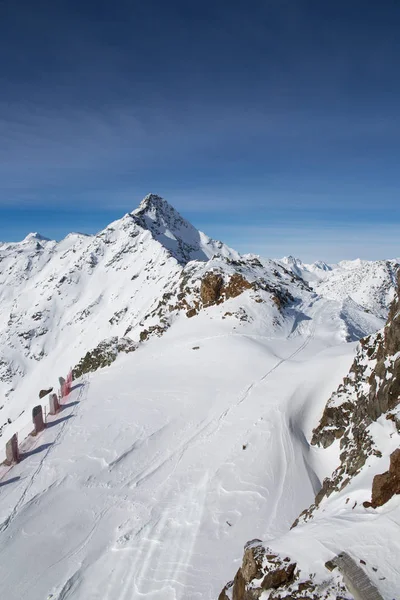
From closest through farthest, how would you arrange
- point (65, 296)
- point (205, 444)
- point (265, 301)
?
point (205, 444), point (265, 301), point (65, 296)

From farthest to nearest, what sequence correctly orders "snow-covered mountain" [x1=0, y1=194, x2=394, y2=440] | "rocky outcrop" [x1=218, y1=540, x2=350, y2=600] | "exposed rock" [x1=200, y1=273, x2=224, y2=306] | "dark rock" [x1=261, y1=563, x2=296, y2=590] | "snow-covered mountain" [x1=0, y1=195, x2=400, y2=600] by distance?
1. "snow-covered mountain" [x1=0, y1=194, x2=394, y2=440]
2. "exposed rock" [x1=200, y1=273, x2=224, y2=306]
3. "snow-covered mountain" [x1=0, y1=195, x2=400, y2=600]
4. "dark rock" [x1=261, y1=563, x2=296, y2=590]
5. "rocky outcrop" [x1=218, y1=540, x2=350, y2=600]

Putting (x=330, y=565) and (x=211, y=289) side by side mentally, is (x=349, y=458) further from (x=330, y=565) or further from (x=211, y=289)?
(x=211, y=289)

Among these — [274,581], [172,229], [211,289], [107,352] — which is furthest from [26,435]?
[172,229]

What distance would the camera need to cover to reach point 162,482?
10875 mm

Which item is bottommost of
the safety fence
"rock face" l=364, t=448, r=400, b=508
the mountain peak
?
the safety fence

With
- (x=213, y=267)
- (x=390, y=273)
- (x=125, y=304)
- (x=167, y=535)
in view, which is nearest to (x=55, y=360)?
(x=125, y=304)

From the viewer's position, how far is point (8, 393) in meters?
85.1

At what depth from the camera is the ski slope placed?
7.64 meters

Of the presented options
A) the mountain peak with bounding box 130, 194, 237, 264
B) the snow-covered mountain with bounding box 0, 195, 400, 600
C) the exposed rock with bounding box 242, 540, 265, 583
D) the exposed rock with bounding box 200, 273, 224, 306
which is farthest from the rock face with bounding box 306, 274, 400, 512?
the mountain peak with bounding box 130, 194, 237, 264

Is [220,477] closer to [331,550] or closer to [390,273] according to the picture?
[331,550]

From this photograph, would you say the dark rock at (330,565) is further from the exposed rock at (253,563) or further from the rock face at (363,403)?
the rock face at (363,403)

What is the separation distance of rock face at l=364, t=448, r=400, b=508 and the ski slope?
3.96 metres

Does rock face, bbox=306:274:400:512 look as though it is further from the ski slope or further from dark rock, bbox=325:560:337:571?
dark rock, bbox=325:560:337:571

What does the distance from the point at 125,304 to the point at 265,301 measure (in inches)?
2131
